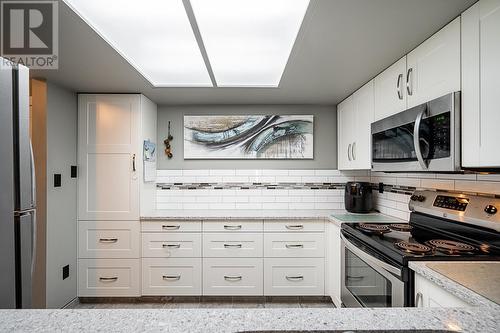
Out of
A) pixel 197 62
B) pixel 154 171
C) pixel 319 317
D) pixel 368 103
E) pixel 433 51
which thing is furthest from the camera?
pixel 154 171

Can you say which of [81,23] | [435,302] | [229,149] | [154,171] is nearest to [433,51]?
[435,302]

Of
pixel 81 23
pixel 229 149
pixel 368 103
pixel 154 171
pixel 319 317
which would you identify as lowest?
pixel 319 317

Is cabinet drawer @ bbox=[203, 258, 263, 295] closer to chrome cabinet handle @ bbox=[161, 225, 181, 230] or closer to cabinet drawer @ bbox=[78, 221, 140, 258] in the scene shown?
chrome cabinet handle @ bbox=[161, 225, 181, 230]

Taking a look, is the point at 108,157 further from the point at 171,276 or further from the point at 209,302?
the point at 209,302

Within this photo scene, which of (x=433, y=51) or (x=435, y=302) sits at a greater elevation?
(x=433, y=51)

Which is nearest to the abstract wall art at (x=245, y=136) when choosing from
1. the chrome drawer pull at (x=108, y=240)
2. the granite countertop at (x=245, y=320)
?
the chrome drawer pull at (x=108, y=240)

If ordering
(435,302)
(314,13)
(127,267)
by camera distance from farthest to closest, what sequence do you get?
(127,267) < (314,13) < (435,302)

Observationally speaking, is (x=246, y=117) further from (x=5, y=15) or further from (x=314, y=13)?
(x=5, y=15)

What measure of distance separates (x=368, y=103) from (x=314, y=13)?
1311 mm

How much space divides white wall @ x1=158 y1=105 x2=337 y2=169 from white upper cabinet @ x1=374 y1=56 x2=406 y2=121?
3.67ft

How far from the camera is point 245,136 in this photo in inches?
137

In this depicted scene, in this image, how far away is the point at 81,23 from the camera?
5.12 ft

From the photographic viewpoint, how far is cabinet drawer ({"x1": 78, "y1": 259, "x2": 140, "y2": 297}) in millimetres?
2928

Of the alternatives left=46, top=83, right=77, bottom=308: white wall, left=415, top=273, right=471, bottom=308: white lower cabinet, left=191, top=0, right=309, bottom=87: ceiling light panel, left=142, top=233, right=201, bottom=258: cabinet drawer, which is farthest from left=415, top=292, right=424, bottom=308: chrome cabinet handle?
left=46, top=83, right=77, bottom=308: white wall
